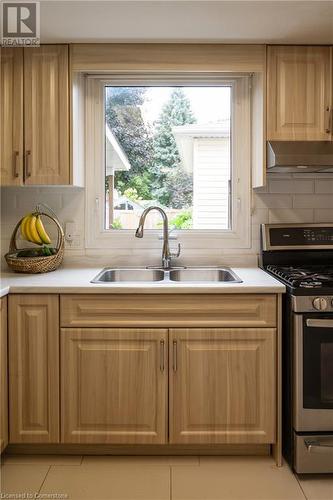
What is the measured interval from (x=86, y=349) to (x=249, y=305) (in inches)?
31.3

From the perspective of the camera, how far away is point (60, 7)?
6.53ft

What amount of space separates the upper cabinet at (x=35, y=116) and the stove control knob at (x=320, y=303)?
1.41 metres

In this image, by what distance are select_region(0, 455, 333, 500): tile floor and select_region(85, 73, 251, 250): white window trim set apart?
119 cm

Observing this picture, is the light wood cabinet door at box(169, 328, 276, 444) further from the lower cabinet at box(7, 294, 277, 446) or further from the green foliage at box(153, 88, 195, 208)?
the green foliage at box(153, 88, 195, 208)

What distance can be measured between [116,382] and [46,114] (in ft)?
4.72

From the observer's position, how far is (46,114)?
2.32 meters

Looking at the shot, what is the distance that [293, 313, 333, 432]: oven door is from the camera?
1946 mm

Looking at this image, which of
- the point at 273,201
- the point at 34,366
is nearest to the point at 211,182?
the point at 273,201

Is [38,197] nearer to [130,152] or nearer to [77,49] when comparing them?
[130,152]

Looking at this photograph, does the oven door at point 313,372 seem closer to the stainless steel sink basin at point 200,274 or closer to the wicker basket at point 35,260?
the stainless steel sink basin at point 200,274

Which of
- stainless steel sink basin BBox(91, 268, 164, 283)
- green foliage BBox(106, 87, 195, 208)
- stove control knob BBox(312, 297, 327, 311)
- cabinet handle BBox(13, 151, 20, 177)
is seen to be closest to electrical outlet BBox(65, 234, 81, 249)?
stainless steel sink basin BBox(91, 268, 164, 283)

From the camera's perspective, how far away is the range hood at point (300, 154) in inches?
87.5

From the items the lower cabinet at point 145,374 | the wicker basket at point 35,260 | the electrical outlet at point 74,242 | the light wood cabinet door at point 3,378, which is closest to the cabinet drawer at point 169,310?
the lower cabinet at point 145,374

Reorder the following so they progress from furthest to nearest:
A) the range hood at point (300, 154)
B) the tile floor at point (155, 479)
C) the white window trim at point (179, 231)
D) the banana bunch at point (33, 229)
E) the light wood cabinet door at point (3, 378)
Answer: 1. the white window trim at point (179, 231)
2. the banana bunch at point (33, 229)
3. the range hood at point (300, 154)
4. the light wood cabinet door at point (3, 378)
5. the tile floor at point (155, 479)
